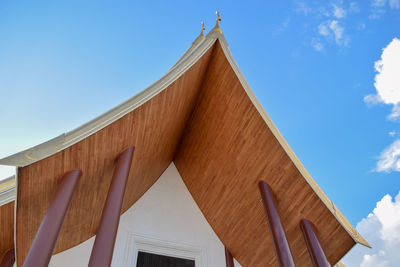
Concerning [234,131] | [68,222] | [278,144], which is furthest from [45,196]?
[278,144]

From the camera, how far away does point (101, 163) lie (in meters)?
5.08

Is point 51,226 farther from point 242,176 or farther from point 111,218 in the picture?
point 242,176

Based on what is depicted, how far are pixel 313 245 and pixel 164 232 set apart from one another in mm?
3815

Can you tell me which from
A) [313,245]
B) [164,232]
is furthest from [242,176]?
[164,232]

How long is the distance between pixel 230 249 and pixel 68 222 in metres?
4.67

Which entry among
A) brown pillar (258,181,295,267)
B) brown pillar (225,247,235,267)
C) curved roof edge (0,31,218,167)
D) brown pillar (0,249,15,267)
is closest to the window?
brown pillar (225,247,235,267)

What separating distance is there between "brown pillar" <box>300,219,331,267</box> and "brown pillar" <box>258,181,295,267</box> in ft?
3.04

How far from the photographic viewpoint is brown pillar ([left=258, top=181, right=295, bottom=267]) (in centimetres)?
512

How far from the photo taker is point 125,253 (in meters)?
6.95

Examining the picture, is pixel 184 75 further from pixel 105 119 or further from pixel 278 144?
pixel 278 144

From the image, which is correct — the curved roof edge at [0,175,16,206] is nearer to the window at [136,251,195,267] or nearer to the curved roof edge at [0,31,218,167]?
the curved roof edge at [0,31,218,167]

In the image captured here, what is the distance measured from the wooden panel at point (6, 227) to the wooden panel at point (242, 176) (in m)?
4.52

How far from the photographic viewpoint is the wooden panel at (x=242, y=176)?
628 centimetres

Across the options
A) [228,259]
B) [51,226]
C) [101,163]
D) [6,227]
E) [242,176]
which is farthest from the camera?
[228,259]
